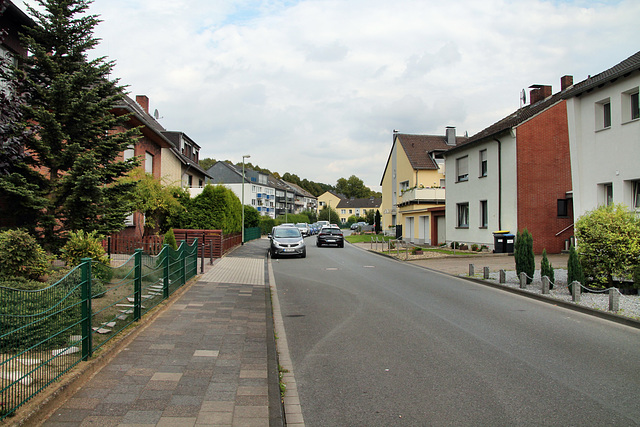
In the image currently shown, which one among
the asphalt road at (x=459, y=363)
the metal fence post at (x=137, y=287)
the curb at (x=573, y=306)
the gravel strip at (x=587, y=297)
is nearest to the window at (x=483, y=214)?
the gravel strip at (x=587, y=297)

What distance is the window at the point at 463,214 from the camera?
28.0 m

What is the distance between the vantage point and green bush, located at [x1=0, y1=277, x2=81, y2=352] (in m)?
3.76

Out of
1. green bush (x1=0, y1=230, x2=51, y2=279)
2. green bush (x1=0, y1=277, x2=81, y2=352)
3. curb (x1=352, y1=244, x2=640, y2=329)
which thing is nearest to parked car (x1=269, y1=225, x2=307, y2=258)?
curb (x1=352, y1=244, x2=640, y2=329)

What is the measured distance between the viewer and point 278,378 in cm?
507

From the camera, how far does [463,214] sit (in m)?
28.5

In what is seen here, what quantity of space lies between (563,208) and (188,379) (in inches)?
930

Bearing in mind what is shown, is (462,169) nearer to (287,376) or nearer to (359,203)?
(287,376)

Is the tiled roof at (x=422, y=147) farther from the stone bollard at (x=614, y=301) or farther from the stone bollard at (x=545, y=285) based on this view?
the stone bollard at (x=614, y=301)

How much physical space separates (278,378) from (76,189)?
7.72m


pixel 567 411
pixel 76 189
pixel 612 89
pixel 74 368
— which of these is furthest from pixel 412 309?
pixel 612 89

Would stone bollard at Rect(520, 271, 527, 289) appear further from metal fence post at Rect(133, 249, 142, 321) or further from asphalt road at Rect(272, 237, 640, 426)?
metal fence post at Rect(133, 249, 142, 321)

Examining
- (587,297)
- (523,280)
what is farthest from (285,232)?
(587,297)

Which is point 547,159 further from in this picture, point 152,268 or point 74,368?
point 74,368

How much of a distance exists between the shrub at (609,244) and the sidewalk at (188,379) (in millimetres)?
7739
